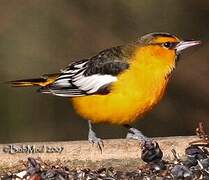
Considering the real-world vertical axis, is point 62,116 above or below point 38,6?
below

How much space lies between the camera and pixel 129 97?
555cm

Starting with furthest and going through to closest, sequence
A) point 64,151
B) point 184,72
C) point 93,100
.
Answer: point 184,72 → point 93,100 → point 64,151

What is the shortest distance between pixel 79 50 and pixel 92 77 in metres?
3.28

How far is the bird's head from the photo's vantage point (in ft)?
19.0

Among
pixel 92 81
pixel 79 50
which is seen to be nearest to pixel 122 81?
pixel 92 81

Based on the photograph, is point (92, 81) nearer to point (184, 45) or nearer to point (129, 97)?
point (129, 97)

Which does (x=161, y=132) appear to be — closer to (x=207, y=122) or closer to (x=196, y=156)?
(x=207, y=122)

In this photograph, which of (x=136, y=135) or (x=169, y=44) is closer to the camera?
(x=136, y=135)

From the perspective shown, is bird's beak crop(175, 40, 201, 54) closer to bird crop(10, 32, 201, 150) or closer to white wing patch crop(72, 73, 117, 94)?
bird crop(10, 32, 201, 150)

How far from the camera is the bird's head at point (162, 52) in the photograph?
579cm

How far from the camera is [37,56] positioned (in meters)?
9.09

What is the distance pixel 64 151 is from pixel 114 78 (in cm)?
98

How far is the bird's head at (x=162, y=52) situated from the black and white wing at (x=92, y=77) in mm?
179

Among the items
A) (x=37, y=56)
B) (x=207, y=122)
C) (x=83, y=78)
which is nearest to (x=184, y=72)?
(x=207, y=122)
